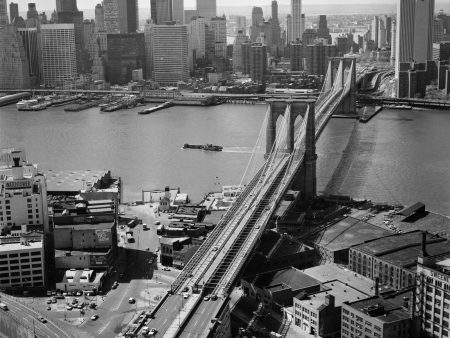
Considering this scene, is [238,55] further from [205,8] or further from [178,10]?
[205,8]

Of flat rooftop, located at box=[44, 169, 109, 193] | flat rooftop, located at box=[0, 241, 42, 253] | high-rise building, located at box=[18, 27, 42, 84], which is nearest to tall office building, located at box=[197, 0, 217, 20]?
high-rise building, located at box=[18, 27, 42, 84]

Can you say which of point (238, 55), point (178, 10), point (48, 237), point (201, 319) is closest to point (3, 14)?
point (238, 55)

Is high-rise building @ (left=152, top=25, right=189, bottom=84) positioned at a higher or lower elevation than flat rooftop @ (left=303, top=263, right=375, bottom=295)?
higher

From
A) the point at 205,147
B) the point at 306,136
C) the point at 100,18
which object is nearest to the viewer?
the point at 306,136

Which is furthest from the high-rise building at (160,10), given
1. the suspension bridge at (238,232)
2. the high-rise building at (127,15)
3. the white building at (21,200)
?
the white building at (21,200)

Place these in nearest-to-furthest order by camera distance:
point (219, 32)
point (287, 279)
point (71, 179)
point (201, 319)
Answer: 1. point (201, 319)
2. point (287, 279)
3. point (71, 179)
4. point (219, 32)

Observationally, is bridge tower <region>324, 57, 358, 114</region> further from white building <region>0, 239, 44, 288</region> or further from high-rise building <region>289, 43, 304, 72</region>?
white building <region>0, 239, 44, 288</region>
